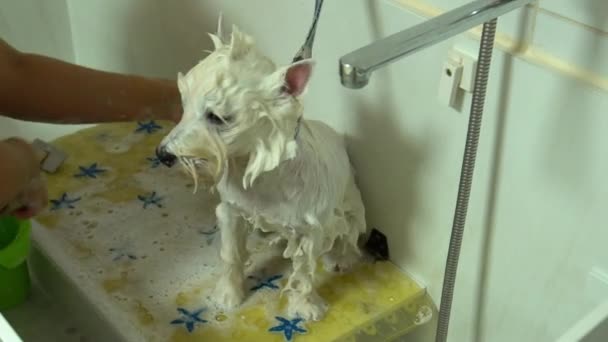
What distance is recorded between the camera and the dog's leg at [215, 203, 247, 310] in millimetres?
1089

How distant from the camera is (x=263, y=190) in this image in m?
1.00

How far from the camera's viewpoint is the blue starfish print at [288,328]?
1.10 metres

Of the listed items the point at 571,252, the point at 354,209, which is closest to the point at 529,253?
→ the point at 571,252

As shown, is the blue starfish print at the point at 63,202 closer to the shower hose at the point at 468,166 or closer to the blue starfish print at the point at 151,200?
the blue starfish print at the point at 151,200

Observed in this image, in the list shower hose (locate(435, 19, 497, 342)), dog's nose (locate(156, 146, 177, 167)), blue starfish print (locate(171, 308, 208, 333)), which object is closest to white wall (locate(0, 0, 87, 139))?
blue starfish print (locate(171, 308, 208, 333))

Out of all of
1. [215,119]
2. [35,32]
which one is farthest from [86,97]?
[35,32]

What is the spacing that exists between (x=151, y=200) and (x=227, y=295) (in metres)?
0.31

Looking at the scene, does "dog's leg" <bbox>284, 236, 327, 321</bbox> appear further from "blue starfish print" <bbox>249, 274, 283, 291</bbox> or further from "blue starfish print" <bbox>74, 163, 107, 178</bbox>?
"blue starfish print" <bbox>74, 163, 107, 178</bbox>

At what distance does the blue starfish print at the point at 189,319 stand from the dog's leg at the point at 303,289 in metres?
0.13

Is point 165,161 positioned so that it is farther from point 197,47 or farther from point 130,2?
point 130,2

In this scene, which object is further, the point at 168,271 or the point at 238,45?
the point at 168,271

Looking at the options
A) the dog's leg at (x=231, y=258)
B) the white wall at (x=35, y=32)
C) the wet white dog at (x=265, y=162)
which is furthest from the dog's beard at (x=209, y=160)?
the white wall at (x=35, y=32)

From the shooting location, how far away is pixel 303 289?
111cm

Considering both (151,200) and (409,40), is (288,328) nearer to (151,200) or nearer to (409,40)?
(151,200)
